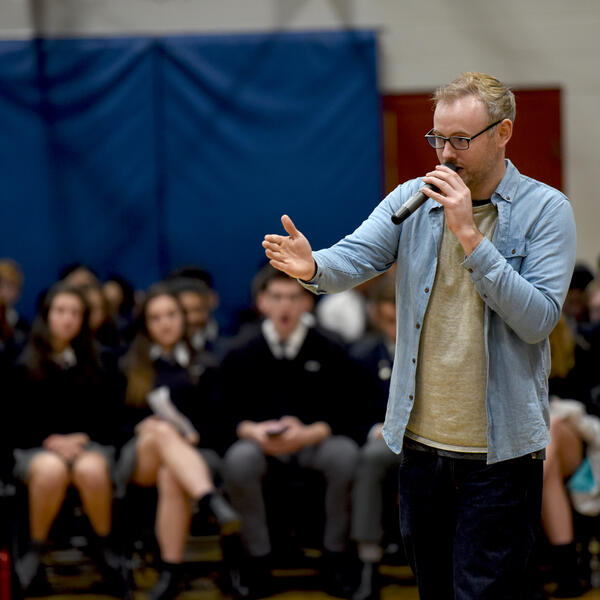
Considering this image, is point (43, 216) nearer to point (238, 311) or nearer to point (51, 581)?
point (238, 311)

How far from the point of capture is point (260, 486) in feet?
14.6

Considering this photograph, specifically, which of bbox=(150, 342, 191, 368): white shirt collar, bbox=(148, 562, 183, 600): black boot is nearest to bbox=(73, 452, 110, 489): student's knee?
bbox=(148, 562, 183, 600): black boot

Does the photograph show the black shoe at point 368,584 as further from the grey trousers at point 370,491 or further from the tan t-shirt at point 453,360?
the tan t-shirt at point 453,360

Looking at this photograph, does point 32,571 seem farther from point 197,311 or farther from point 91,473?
point 197,311

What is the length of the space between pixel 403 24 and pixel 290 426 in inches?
179

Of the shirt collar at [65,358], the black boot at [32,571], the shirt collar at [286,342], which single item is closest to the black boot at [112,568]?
the black boot at [32,571]

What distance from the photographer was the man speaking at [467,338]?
2.23 meters

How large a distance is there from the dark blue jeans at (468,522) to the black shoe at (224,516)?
1.94 m

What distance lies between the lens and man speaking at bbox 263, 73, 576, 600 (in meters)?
2.23

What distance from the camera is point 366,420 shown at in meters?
4.78

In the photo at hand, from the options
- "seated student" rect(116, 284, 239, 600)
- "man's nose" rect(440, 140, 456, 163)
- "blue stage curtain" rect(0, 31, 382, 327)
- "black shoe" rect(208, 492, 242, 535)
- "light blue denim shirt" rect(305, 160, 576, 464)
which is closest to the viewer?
"light blue denim shirt" rect(305, 160, 576, 464)

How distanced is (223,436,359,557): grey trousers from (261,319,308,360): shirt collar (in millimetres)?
526

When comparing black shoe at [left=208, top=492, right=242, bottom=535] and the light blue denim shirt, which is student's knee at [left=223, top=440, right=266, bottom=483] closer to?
black shoe at [left=208, top=492, right=242, bottom=535]

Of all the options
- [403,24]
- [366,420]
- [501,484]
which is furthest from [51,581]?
[403,24]
